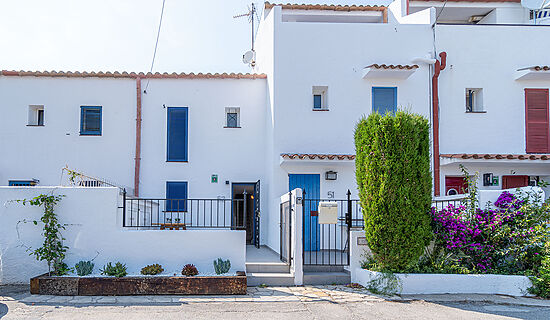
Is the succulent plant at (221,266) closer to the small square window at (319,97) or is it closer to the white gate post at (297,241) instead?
the white gate post at (297,241)

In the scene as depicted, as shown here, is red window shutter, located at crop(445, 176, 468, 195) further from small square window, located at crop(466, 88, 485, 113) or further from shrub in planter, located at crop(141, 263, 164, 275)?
shrub in planter, located at crop(141, 263, 164, 275)

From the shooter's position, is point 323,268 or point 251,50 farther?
point 251,50

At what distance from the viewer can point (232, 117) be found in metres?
15.0

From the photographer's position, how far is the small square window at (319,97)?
1395 cm

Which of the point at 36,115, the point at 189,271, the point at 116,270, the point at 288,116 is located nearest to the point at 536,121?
the point at 288,116

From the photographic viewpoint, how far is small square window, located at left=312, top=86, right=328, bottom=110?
45.8ft

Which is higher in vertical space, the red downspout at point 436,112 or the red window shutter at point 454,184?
the red downspout at point 436,112

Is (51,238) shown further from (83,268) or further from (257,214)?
(257,214)

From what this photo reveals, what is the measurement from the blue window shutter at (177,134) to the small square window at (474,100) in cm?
808

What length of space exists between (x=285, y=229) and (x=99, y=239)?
3.83 metres

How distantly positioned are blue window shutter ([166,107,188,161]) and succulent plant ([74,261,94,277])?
5.63m

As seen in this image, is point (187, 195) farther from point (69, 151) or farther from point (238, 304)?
point (238, 304)

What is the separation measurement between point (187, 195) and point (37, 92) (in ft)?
17.1

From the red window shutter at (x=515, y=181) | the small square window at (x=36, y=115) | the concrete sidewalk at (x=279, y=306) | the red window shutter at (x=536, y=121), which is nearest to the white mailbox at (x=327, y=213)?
the concrete sidewalk at (x=279, y=306)
